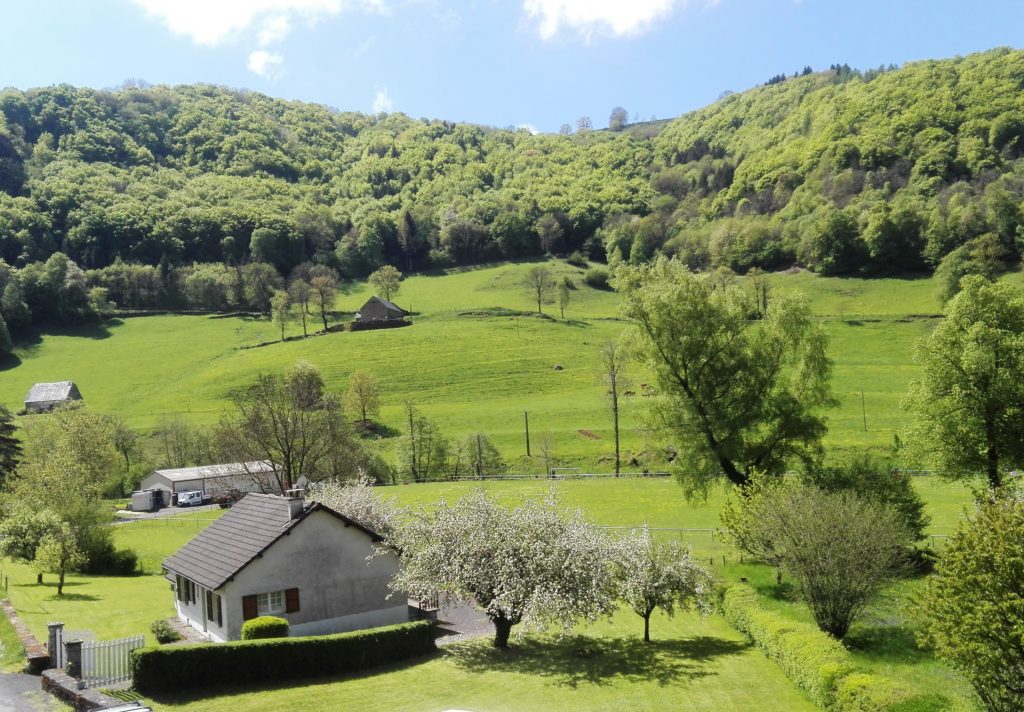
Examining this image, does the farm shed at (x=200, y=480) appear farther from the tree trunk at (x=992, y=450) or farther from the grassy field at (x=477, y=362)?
the tree trunk at (x=992, y=450)

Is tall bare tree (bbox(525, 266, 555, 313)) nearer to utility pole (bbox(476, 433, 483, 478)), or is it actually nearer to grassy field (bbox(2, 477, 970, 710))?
utility pole (bbox(476, 433, 483, 478))

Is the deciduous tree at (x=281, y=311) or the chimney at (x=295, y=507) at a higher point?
the deciduous tree at (x=281, y=311)

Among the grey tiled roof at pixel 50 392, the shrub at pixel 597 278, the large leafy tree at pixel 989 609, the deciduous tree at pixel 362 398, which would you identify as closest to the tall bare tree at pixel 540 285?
the shrub at pixel 597 278

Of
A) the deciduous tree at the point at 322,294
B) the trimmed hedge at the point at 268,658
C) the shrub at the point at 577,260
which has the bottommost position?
the trimmed hedge at the point at 268,658

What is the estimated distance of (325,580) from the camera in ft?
100

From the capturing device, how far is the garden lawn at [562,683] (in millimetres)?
21438

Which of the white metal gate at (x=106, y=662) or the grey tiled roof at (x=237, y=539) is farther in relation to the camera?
the grey tiled roof at (x=237, y=539)

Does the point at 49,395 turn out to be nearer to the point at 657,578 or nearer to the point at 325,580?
the point at 325,580

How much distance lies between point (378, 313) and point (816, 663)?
11203cm

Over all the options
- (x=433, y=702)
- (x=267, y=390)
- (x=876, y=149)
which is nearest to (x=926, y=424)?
(x=433, y=702)

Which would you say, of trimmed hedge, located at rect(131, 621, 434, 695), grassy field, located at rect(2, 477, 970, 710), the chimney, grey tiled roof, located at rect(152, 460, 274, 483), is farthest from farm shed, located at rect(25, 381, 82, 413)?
trimmed hedge, located at rect(131, 621, 434, 695)


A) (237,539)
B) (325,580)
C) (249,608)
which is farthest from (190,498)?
(249,608)

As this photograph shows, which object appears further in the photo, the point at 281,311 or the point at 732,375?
the point at 281,311

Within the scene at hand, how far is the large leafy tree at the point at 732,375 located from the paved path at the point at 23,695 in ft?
94.1
